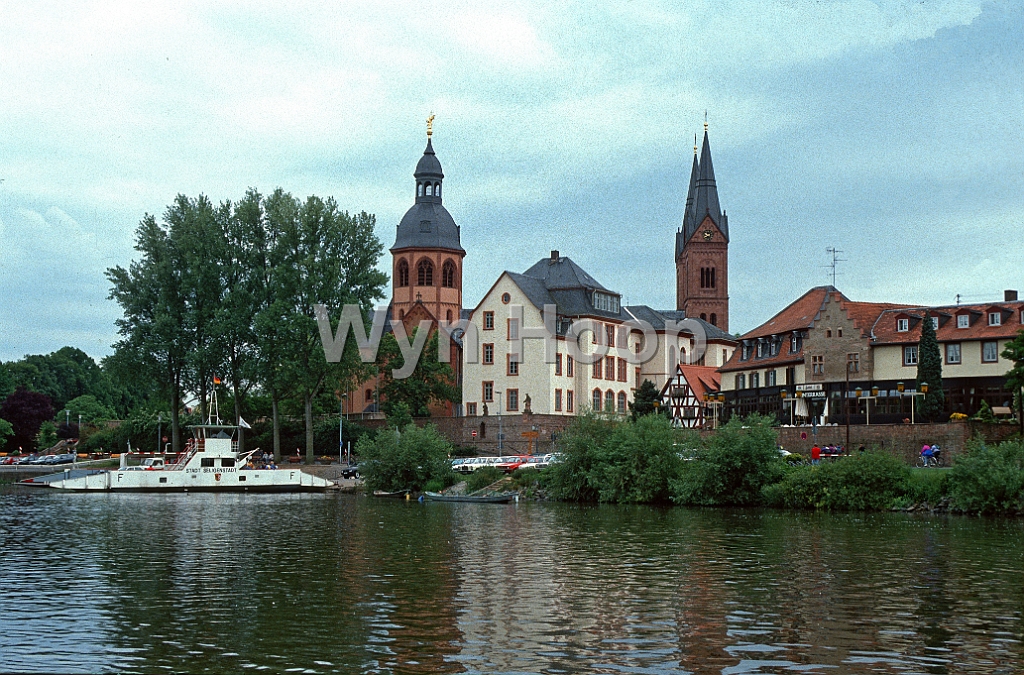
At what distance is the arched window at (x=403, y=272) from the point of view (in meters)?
124

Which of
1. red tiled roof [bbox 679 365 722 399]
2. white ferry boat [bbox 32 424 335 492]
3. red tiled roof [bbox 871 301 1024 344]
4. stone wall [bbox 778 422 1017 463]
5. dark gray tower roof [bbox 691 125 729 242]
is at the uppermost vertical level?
dark gray tower roof [bbox 691 125 729 242]

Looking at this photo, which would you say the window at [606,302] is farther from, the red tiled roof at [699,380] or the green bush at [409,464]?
the green bush at [409,464]

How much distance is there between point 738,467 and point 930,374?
63.1ft

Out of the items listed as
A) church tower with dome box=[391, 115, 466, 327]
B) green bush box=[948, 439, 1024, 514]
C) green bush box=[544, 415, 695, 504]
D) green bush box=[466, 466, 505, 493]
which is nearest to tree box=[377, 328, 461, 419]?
church tower with dome box=[391, 115, 466, 327]

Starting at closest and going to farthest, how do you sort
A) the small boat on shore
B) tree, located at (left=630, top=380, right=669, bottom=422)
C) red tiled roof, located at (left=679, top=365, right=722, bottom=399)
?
the small boat on shore
tree, located at (left=630, top=380, right=669, bottom=422)
red tiled roof, located at (left=679, top=365, right=722, bottom=399)

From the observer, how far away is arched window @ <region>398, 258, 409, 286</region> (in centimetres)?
12375

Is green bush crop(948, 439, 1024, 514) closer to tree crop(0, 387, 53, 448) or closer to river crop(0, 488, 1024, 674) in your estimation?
river crop(0, 488, 1024, 674)

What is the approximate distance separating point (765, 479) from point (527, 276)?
53.0 metres

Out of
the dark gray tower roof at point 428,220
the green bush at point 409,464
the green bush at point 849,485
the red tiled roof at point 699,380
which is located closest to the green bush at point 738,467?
the green bush at point 849,485

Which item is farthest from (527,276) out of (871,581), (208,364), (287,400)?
→ (871,581)

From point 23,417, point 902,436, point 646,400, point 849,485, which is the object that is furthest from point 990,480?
point 23,417

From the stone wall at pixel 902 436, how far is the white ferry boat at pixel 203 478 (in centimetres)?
2896

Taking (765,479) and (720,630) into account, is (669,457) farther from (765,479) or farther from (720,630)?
(720,630)

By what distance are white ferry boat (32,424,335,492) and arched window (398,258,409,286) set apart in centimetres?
4576
